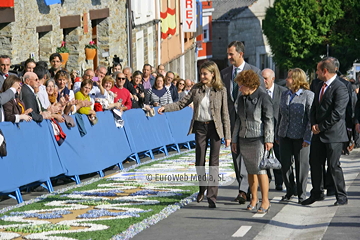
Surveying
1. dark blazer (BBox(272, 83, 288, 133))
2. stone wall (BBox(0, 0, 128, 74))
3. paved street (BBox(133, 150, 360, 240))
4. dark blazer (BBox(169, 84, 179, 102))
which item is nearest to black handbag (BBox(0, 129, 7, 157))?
paved street (BBox(133, 150, 360, 240))

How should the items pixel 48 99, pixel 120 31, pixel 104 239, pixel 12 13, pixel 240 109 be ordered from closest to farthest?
1. pixel 104 239
2. pixel 240 109
3. pixel 48 99
4. pixel 12 13
5. pixel 120 31

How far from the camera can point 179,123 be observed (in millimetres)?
20250

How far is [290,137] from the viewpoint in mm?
11805

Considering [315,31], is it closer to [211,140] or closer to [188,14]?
[188,14]

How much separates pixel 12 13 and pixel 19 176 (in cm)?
855

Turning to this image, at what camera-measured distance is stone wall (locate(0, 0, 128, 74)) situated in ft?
65.6

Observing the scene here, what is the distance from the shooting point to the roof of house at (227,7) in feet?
273

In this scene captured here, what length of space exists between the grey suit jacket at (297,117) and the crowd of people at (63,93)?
3.67 meters

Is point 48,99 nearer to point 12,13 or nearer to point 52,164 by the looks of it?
point 52,164

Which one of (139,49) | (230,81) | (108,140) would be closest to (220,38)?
(139,49)

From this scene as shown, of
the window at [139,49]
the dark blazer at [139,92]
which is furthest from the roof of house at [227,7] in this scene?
the dark blazer at [139,92]

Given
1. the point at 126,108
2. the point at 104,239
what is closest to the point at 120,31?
the point at 126,108

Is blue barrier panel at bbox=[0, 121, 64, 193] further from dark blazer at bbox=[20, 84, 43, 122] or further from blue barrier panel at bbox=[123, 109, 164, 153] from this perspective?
blue barrier panel at bbox=[123, 109, 164, 153]

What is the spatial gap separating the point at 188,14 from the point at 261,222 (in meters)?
41.4
